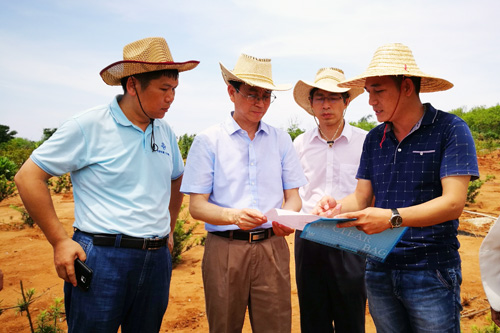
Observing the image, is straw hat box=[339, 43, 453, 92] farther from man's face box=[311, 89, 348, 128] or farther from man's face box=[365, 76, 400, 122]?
man's face box=[311, 89, 348, 128]

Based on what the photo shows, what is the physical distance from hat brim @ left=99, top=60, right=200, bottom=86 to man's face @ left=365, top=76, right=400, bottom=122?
1.14m

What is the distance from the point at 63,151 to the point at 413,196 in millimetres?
1904

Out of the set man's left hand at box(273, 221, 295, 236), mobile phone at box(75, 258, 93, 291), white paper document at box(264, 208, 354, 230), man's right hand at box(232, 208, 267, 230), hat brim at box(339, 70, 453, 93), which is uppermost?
hat brim at box(339, 70, 453, 93)

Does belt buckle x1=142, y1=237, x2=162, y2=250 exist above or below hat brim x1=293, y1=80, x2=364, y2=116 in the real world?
below

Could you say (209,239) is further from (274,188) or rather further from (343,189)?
(343,189)

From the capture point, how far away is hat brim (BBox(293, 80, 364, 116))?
3168 millimetres

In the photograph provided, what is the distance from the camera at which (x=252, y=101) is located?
2641mm

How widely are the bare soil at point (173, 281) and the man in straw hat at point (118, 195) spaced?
1.36m

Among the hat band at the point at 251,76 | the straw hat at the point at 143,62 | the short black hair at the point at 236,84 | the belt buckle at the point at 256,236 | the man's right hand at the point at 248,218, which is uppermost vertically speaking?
the straw hat at the point at 143,62

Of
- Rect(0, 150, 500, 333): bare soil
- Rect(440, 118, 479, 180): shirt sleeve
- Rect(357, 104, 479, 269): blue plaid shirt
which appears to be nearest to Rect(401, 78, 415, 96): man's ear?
Rect(357, 104, 479, 269): blue plaid shirt

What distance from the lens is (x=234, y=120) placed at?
2.72 metres

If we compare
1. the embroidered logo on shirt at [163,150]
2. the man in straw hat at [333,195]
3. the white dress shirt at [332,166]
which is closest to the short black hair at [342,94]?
the man in straw hat at [333,195]

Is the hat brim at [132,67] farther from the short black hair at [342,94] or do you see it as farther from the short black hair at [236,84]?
the short black hair at [342,94]

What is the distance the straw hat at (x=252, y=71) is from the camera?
8.62ft
